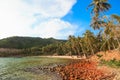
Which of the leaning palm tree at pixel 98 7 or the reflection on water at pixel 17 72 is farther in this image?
the leaning palm tree at pixel 98 7

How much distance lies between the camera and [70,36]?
137125 mm

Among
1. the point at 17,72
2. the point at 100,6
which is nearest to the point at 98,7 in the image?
the point at 100,6

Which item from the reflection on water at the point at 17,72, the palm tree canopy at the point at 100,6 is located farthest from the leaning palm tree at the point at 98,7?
the reflection on water at the point at 17,72

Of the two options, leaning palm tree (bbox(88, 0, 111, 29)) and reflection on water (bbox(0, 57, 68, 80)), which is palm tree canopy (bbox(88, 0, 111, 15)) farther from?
reflection on water (bbox(0, 57, 68, 80))

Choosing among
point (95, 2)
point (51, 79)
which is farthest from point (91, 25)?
point (51, 79)

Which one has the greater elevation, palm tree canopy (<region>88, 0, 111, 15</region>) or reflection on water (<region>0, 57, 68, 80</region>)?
palm tree canopy (<region>88, 0, 111, 15</region>)

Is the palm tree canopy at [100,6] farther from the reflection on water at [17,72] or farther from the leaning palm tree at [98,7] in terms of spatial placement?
the reflection on water at [17,72]

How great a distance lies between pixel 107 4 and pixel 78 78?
47.8 meters

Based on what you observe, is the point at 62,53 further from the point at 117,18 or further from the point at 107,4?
the point at 117,18

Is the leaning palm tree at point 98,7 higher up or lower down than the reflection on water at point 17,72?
higher up

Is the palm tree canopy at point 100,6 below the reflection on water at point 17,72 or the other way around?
the other way around

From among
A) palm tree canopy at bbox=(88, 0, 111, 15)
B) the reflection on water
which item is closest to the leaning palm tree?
palm tree canopy at bbox=(88, 0, 111, 15)

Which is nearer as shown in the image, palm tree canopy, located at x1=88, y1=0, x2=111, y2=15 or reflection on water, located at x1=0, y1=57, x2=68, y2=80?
reflection on water, located at x1=0, y1=57, x2=68, y2=80

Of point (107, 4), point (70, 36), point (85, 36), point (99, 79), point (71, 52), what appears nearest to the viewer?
point (99, 79)
